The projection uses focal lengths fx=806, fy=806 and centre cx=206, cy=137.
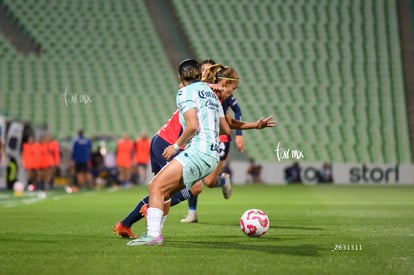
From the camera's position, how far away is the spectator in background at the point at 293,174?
98.9 ft

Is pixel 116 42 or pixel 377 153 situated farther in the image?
pixel 116 42

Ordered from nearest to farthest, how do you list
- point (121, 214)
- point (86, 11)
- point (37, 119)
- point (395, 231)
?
point (395, 231), point (121, 214), point (37, 119), point (86, 11)

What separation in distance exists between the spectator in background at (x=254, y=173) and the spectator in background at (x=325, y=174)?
2.29m

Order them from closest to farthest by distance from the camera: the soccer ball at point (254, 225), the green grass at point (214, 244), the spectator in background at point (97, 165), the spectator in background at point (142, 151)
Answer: the green grass at point (214, 244) → the soccer ball at point (254, 225) → the spectator in background at point (142, 151) → the spectator in background at point (97, 165)

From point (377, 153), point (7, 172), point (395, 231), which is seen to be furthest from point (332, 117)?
point (395, 231)

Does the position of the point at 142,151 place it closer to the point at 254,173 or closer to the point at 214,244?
the point at 254,173

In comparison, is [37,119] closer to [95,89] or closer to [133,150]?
[95,89]

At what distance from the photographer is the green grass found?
6535 mm

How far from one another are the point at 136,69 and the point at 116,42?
1819 millimetres

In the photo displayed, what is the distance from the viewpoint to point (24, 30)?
35.8m

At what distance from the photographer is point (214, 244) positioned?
850 centimetres

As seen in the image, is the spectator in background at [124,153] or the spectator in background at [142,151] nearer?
the spectator in background at [142,151]

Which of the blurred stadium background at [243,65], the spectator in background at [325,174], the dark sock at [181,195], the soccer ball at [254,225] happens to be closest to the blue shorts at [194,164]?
the soccer ball at [254,225]

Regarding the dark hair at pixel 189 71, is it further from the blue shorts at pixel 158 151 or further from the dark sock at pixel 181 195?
the dark sock at pixel 181 195
